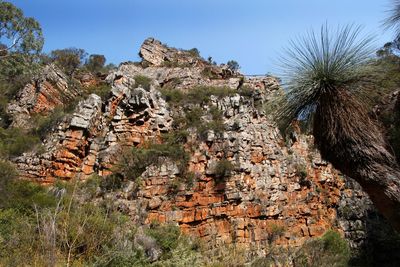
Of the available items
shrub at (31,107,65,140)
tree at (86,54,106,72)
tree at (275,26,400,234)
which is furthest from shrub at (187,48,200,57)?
tree at (275,26,400,234)

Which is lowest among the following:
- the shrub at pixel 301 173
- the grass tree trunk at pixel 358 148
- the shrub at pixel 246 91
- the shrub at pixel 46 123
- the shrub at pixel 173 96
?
the grass tree trunk at pixel 358 148

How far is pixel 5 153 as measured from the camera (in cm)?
1973

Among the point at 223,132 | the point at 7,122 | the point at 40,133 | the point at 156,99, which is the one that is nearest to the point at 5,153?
the point at 40,133

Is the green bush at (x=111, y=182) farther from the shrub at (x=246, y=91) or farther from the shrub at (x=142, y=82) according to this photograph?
the shrub at (x=246, y=91)

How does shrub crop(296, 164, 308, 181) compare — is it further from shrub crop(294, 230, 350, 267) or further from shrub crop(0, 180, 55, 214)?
shrub crop(0, 180, 55, 214)

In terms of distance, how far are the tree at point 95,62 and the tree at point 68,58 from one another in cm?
73

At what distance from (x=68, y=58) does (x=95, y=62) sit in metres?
4.01

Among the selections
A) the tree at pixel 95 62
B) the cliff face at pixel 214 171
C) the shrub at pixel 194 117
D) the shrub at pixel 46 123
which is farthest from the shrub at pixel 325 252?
the tree at pixel 95 62

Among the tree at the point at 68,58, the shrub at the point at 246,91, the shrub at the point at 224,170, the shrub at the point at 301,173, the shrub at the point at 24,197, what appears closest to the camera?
the shrub at the point at 24,197

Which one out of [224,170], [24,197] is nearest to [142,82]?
[224,170]

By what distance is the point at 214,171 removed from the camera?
19.9 meters

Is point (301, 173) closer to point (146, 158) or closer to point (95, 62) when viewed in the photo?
point (146, 158)

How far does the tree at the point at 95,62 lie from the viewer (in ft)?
117

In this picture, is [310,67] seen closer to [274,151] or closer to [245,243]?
[245,243]
